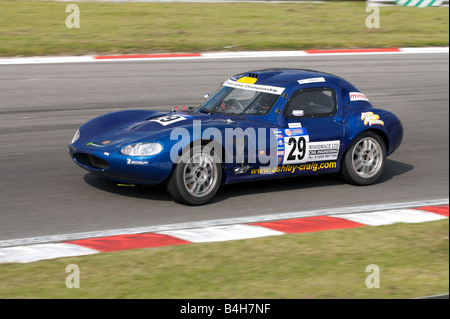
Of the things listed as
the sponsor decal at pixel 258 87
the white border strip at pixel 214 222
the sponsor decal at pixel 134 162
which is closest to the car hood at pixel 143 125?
the sponsor decal at pixel 134 162

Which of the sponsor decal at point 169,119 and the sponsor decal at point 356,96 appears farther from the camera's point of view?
the sponsor decal at point 356,96

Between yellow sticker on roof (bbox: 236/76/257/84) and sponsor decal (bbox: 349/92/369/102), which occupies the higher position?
yellow sticker on roof (bbox: 236/76/257/84)

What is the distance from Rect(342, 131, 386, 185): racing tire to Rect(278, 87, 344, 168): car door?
0.81 ft

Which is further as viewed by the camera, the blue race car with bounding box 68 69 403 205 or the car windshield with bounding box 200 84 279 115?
the car windshield with bounding box 200 84 279 115

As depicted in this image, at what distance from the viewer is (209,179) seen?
7.91m

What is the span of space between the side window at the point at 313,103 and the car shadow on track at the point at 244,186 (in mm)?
952

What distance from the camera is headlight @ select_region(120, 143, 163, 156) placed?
7633mm

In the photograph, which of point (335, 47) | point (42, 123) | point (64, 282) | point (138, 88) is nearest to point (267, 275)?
point (64, 282)

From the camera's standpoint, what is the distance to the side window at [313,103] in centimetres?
858

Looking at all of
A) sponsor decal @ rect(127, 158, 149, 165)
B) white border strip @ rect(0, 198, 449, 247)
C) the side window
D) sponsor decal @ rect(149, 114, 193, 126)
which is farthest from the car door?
sponsor decal @ rect(127, 158, 149, 165)

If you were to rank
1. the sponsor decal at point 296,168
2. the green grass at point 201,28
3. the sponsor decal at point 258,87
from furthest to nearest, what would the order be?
1. the green grass at point 201,28
2. the sponsor decal at point 258,87
3. the sponsor decal at point 296,168

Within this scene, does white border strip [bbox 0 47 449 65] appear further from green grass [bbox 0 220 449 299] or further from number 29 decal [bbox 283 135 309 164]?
green grass [bbox 0 220 449 299]

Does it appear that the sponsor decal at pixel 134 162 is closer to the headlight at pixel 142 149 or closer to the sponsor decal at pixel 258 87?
the headlight at pixel 142 149

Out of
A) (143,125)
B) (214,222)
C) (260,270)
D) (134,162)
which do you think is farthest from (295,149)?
(260,270)
